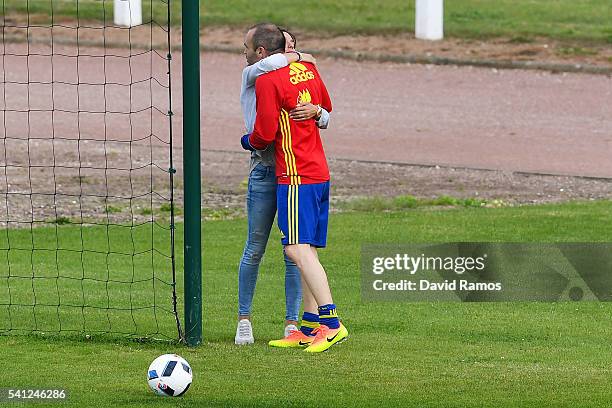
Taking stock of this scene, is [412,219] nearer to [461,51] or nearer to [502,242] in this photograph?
[502,242]

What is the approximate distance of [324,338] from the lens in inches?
323

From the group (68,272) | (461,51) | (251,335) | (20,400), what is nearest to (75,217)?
(68,272)

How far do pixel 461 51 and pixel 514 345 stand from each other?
49.8 ft

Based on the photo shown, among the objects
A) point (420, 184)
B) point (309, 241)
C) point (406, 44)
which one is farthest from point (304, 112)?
point (406, 44)

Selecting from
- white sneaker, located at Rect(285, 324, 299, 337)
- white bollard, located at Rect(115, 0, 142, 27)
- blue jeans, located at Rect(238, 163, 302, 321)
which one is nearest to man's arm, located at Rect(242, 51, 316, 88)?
blue jeans, located at Rect(238, 163, 302, 321)

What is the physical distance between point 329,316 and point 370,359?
381 mm

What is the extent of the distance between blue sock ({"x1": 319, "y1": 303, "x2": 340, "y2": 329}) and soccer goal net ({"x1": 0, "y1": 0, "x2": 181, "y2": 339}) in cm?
89

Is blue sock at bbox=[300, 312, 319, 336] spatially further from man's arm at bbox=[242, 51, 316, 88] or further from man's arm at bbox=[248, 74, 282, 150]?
man's arm at bbox=[242, 51, 316, 88]

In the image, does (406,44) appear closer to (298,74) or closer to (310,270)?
(298,74)

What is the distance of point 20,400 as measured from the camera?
7.01 meters

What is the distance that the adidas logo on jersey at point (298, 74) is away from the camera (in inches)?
320

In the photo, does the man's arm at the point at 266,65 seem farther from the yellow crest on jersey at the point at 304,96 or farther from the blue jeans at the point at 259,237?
the blue jeans at the point at 259,237

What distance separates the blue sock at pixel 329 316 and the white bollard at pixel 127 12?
57.5ft

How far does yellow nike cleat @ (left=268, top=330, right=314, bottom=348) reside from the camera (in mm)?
8344
